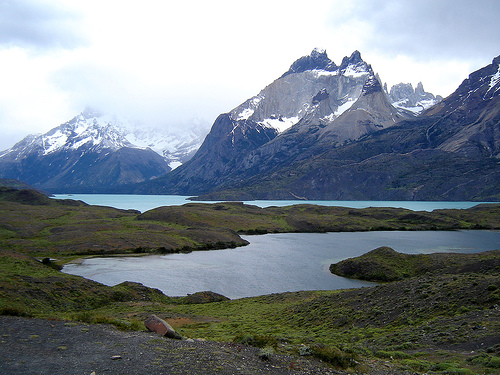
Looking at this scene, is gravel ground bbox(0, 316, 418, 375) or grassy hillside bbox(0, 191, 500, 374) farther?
grassy hillside bbox(0, 191, 500, 374)

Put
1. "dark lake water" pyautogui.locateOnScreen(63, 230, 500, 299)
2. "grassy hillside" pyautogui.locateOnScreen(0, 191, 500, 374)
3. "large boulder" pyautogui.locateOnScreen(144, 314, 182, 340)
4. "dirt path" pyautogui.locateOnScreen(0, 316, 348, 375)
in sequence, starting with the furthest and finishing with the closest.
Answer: "dark lake water" pyautogui.locateOnScreen(63, 230, 500, 299) → "large boulder" pyautogui.locateOnScreen(144, 314, 182, 340) → "grassy hillside" pyautogui.locateOnScreen(0, 191, 500, 374) → "dirt path" pyautogui.locateOnScreen(0, 316, 348, 375)

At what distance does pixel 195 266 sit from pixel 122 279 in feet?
55.0

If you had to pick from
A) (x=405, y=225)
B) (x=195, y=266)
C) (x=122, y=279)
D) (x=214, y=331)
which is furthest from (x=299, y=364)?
(x=405, y=225)

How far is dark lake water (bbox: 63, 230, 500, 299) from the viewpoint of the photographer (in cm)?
6078

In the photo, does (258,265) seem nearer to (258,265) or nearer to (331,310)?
(258,265)

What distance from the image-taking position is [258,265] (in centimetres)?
7725

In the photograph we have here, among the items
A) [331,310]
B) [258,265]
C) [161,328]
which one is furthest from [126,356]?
[258,265]

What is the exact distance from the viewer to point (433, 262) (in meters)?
70.6

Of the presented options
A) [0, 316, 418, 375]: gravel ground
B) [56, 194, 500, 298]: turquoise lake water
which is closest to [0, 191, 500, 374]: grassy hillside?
[0, 316, 418, 375]: gravel ground

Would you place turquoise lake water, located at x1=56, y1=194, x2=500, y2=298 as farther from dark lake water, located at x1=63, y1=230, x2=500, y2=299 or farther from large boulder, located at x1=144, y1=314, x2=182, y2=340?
large boulder, located at x1=144, y1=314, x2=182, y2=340

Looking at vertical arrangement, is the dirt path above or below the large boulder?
above

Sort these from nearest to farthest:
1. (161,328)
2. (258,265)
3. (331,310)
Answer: (161,328) → (331,310) → (258,265)

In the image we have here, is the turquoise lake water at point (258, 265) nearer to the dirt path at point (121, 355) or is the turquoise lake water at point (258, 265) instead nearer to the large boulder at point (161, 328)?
the large boulder at point (161, 328)

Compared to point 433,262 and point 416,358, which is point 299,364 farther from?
point 433,262
